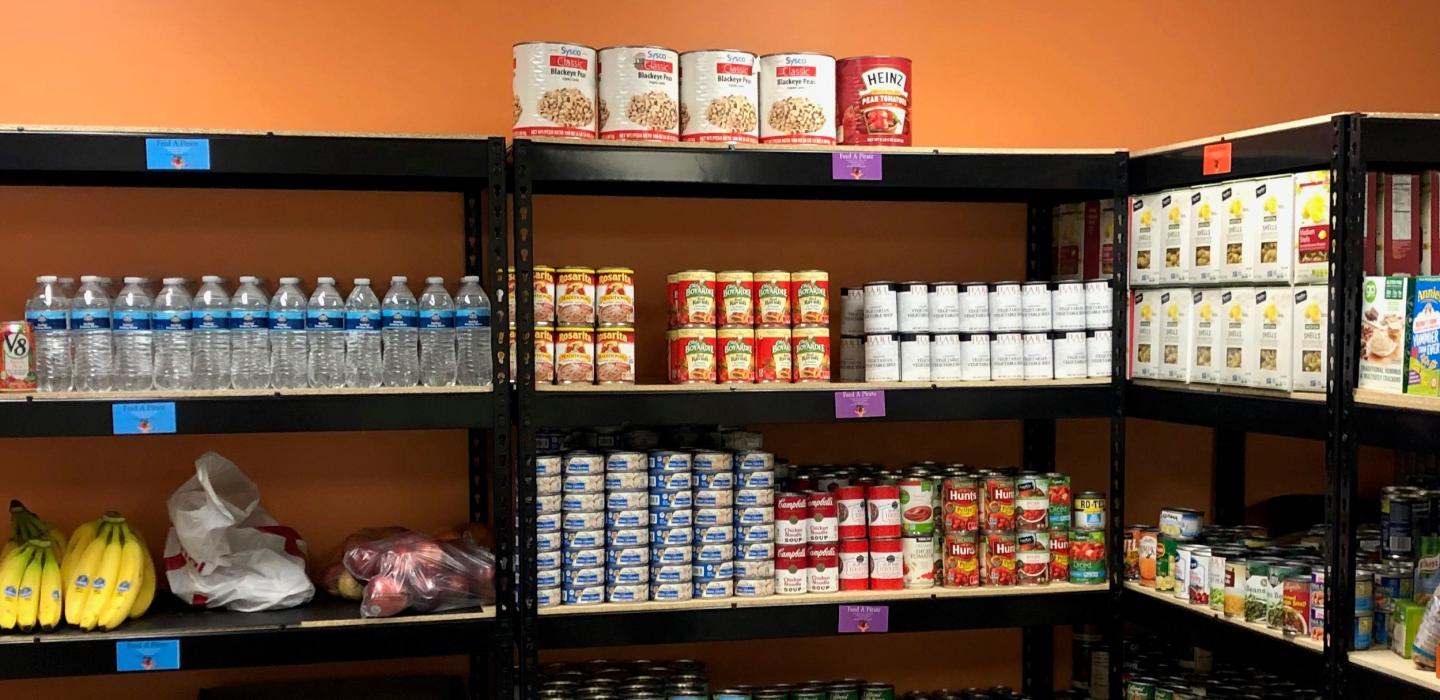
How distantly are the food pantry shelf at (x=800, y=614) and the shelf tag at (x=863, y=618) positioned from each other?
15 mm

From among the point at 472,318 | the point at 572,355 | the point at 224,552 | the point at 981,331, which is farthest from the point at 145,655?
the point at 981,331

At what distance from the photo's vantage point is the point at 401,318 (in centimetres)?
317

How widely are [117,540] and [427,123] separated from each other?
1362 millimetres

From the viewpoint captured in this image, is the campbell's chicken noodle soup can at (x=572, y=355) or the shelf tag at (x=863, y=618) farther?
the shelf tag at (x=863, y=618)

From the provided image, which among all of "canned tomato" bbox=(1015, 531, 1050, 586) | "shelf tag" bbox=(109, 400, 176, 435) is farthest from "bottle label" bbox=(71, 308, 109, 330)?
"canned tomato" bbox=(1015, 531, 1050, 586)

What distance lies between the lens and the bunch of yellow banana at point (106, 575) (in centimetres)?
305

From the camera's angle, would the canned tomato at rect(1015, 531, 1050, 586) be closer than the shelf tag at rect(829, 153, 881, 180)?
No

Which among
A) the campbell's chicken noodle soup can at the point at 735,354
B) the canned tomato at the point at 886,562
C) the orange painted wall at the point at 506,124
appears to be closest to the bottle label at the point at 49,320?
the orange painted wall at the point at 506,124

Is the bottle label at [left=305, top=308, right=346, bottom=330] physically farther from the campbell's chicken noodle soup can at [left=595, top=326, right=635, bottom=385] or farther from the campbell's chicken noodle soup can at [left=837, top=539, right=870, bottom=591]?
the campbell's chicken noodle soup can at [left=837, top=539, right=870, bottom=591]

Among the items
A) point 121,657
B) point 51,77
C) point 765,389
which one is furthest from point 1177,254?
point 51,77

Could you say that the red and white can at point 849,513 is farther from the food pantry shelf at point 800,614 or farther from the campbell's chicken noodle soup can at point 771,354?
the campbell's chicken noodle soup can at point 771,354

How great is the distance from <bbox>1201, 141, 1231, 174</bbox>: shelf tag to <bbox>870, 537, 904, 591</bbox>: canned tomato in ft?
3.94

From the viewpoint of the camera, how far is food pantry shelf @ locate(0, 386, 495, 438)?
2945 mm

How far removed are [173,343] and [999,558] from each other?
2.12 meters
